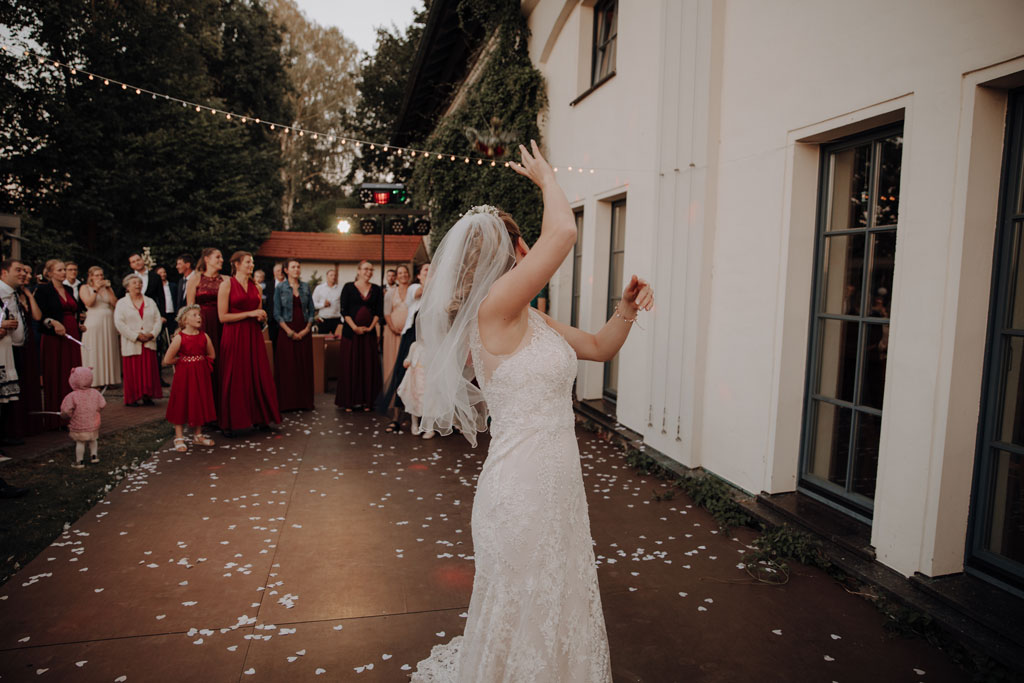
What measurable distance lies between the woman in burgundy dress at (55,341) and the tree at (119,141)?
10552 mm

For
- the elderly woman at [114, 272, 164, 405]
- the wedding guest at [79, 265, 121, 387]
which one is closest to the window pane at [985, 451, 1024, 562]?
the elderly woman at [114, 272, 164, 405]

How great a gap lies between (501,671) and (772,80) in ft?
13.3

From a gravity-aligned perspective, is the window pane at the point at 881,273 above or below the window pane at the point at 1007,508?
above

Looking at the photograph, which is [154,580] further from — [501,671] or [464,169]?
[464,169]

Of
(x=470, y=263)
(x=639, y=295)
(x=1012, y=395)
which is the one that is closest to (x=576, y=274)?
(x=1012, y=395)

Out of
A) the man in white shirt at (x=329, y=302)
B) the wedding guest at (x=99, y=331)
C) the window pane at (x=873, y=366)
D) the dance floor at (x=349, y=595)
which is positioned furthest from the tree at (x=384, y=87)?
the window pane at (x=873, y=366)

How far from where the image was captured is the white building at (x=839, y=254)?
2871 mm

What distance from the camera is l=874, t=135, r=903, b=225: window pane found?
351 cm

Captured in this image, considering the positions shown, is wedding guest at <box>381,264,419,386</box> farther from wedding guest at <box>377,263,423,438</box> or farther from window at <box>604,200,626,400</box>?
window at <box>604,200,626,400</box>

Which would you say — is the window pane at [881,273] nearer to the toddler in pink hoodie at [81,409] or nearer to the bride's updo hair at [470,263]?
the bride's updo hair at [470,263]

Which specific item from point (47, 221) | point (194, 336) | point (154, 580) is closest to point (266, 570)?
point (154, 580)

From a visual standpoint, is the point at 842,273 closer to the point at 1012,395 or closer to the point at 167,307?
the point at 1012,395

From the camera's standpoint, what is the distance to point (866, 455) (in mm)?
3713

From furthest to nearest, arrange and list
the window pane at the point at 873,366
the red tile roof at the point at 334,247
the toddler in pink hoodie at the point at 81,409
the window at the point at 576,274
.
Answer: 1. the red tile roof at the point at 334,247
2. the window at the point at 576,274
3. the toddler in pink hoodie at the point at 81,409
4. the window pane at the point at 873,366
